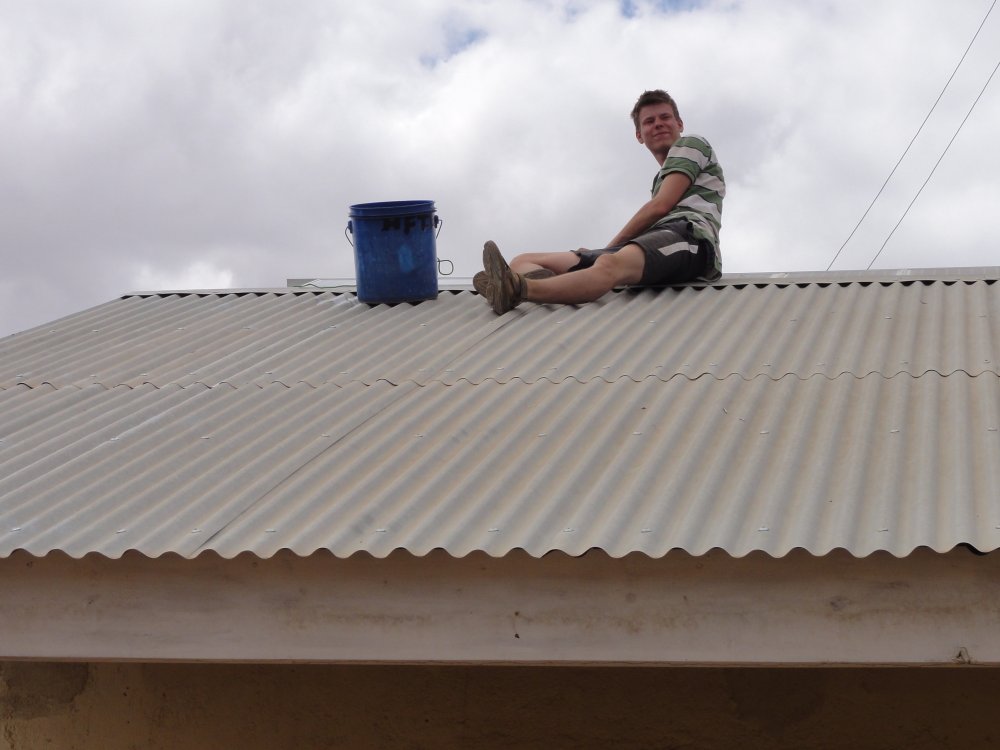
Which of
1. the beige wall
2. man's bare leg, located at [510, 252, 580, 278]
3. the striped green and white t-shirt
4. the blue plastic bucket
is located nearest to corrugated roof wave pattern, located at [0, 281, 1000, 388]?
the blue plastic bucket

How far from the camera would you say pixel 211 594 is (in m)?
3.56

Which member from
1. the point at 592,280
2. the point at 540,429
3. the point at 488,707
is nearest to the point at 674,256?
the point at 592,280

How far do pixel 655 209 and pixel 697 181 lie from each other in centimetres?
40

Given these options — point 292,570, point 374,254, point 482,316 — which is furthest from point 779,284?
point 292,570

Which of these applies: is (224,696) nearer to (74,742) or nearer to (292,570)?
(74,742)

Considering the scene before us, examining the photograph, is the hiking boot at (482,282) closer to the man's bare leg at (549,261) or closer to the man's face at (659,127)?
the man's bare leg at (549,261)

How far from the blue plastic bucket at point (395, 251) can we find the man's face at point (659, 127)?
1.36 metres

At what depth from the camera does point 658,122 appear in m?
7.69

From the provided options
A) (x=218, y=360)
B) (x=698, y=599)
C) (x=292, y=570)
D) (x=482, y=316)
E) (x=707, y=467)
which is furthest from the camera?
(x=482, y=316)

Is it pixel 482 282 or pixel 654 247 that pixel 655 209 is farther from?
pixel 482 282

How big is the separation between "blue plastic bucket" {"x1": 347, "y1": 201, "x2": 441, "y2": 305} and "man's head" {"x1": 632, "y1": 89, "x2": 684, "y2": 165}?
1359mm

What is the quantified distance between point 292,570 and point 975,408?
226cm

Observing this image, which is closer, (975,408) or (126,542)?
(126,542)

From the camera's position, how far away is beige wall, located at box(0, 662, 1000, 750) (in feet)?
14.1
